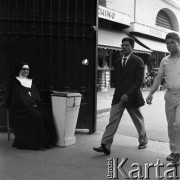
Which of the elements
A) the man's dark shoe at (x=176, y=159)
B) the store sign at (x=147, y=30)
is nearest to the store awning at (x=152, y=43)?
the store sign at (x=147, y=30)

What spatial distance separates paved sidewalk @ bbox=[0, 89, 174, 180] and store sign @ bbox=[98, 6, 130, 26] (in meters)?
11.7

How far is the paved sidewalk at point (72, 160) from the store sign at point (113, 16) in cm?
1165

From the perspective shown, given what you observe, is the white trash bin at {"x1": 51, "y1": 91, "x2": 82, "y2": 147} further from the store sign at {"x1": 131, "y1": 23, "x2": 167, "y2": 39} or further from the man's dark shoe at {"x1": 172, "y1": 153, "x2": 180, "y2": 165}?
the store sign at {"x1": 131, "y1": 23, "x2": 167, "y2": 39}

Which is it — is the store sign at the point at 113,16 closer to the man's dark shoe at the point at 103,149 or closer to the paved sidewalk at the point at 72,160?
the paved sidewalk at the point at 72,160

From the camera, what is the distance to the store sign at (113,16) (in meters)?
17.1

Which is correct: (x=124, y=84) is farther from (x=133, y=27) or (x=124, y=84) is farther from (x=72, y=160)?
(x=133, y=27)

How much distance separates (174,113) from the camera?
491 cm

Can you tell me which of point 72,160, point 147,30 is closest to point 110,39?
point 147,30

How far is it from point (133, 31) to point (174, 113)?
55.2ft

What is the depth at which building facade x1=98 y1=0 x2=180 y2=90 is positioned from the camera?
1755 centimetres

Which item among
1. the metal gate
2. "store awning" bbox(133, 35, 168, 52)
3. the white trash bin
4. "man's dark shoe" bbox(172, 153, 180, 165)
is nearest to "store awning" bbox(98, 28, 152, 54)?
"store awning" bbox(133, 35, 168, 52)

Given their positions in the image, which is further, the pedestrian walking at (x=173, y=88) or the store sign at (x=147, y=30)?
the store sign at (x=147, y=30)

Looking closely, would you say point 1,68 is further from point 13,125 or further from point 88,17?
point 88,17

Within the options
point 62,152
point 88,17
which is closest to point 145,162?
point 62,152
